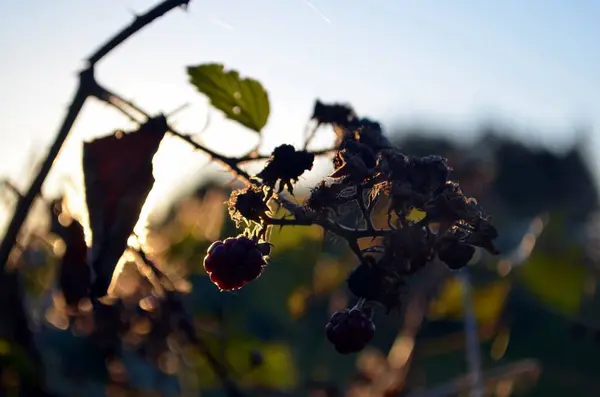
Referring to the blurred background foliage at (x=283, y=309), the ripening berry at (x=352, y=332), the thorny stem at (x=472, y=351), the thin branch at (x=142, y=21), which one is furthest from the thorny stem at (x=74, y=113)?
the thorny stem at (x=472, y=351)

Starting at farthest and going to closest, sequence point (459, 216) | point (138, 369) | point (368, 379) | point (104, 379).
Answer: point (368, 379)
point (138, 369)
point (104, 379)
point (459, 216)

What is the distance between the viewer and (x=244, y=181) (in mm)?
795

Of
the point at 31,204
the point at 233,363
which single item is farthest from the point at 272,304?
the point at 31,204

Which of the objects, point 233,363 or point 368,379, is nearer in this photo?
point 233,363

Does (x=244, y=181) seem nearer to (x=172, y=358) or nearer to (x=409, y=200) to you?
(x=409, y=200)

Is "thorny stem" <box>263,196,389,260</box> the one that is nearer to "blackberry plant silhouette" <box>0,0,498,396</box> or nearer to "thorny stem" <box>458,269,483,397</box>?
"blackberry plant silhouette" <box>0,0,498,396</box>

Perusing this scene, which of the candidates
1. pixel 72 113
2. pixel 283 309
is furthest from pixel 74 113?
pixel 283 309

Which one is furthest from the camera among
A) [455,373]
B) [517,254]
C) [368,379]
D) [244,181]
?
[455,373]

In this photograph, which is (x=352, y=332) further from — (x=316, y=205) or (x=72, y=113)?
(x=72, y=113)

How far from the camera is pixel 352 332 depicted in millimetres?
764

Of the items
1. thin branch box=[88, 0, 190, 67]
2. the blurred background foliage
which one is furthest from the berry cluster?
the blurred background foliage

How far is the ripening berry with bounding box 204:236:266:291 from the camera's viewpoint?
0.74m

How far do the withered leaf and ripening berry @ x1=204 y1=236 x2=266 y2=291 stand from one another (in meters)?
0.09

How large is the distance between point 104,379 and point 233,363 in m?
0.29
